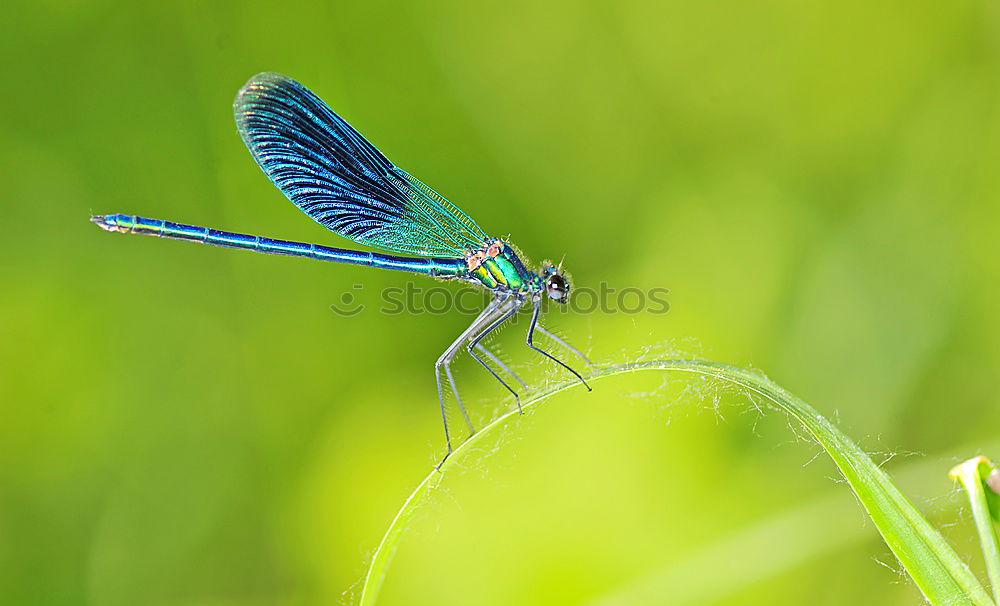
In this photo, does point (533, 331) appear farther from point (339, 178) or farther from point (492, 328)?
point (339, 178)

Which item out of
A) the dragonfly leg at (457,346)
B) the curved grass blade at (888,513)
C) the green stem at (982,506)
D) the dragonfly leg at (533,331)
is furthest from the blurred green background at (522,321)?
the green stem at (982,506)

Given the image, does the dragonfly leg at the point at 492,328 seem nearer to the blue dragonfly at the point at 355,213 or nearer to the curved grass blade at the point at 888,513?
the blue dragonfly at the point at 355,213

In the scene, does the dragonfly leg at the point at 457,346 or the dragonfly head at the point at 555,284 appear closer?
the dragonfly leg at the point at 457,346

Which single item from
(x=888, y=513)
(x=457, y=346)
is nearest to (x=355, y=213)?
(x=457, y=346)

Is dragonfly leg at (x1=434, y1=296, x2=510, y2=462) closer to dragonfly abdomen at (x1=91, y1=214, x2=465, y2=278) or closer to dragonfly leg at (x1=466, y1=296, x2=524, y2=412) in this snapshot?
dragonfly leg at (x1=466, y1=296, x2=524, y2=412)

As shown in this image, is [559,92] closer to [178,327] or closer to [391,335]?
[391,335]

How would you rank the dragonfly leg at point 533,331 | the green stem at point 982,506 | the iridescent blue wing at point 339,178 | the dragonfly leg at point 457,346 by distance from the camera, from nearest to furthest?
the green stem at point 982,506 → the dragonfly leg at point 533,331 → the dragonfly leg at point 457,346 → the iridescent blue wing at point 339,178
